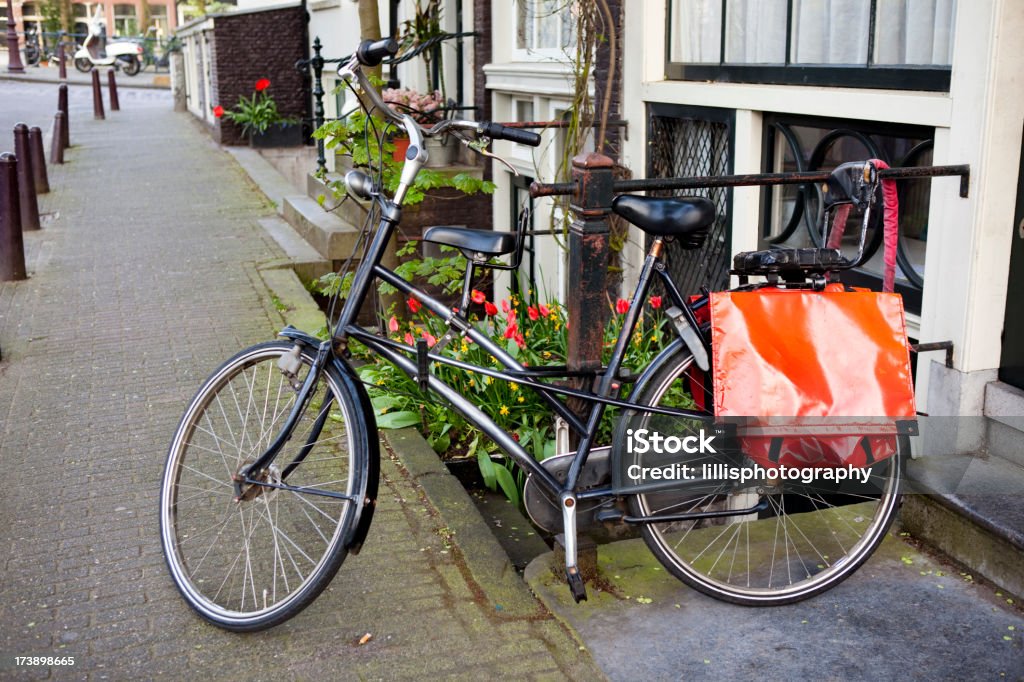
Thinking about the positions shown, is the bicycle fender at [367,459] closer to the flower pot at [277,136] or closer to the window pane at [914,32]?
the window pane at [914,32]

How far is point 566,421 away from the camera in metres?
3.24

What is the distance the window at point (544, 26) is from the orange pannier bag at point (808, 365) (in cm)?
428

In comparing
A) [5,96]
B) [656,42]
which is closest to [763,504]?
[656,42]

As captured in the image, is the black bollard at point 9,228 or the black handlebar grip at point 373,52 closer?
the black handlebar grip at point 373,52

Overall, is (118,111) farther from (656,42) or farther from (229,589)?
(229,589)

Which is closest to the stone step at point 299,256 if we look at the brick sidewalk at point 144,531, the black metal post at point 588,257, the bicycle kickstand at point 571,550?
the brick sidewalk at point 144,531

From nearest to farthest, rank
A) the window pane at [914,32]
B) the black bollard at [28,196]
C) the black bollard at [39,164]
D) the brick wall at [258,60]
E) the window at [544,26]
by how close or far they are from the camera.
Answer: the window pane at [914,32], the window at [544,26], the black bollard at [28,196], the black bollard at [39,164], the brick wall at [258,60]

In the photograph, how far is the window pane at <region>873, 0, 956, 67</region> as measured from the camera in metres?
3.90

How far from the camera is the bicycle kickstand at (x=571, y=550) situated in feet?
10.0

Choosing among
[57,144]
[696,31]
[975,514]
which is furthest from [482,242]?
[57,144]

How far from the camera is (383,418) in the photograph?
4992 millimetres

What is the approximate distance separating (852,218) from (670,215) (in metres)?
1.81

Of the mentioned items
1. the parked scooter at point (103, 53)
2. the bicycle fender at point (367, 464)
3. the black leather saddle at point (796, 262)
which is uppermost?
the parked scooter at point (103, 53)

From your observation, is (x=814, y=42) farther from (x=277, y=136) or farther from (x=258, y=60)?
(x=258, y=60)
